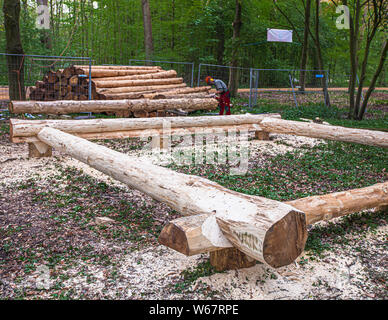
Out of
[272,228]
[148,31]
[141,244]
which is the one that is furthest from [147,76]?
[272,228]

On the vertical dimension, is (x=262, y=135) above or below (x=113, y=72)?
below

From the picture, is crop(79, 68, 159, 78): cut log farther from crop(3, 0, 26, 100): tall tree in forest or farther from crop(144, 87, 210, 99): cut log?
crop(3, 0, 26, 100): tall tree in forest

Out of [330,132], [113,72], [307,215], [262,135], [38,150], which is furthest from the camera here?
[113,72]

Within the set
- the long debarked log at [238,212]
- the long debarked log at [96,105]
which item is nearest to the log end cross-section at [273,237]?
the long debarked log at [238,212]

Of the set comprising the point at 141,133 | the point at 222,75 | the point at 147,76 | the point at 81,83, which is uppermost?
the point at 222,75

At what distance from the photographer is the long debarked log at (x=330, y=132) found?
245 inches

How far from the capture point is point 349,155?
7078 millimetres

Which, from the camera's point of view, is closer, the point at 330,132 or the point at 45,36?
the point at 330,132

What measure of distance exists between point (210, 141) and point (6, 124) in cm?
518

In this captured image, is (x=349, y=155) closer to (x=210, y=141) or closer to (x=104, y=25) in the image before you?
(x=210, y=141)

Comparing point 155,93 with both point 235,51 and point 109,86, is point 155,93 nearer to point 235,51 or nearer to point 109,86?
point 109,86

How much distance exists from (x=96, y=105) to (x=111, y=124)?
1989mm

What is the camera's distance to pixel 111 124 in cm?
691
